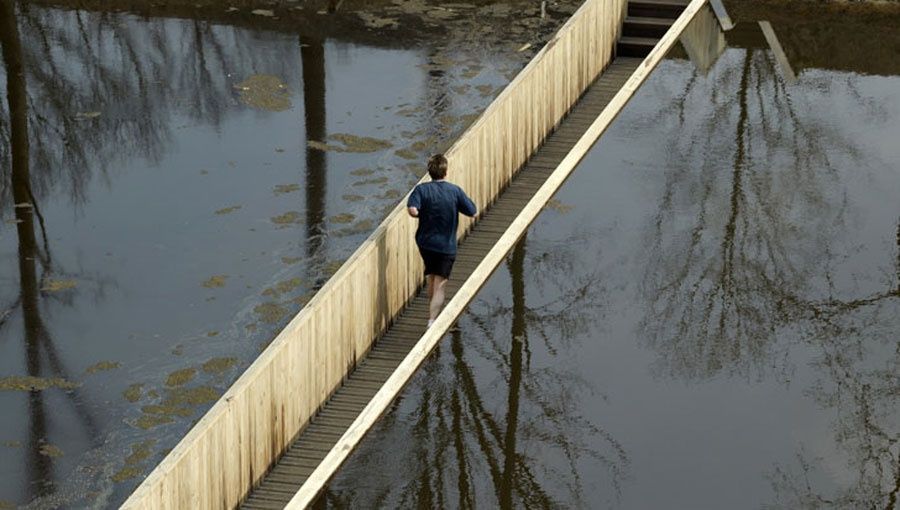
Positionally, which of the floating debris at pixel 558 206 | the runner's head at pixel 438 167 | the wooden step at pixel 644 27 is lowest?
the floating debris at pixel 558 206

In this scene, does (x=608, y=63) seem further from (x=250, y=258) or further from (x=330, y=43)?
(x=330, y=43)

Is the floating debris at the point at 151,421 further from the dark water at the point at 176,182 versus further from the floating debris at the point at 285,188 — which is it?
the floating debris at the point at 285,188

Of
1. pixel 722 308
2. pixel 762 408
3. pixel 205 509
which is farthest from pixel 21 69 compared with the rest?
pixel 205 509

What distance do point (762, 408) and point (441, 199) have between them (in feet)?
19.1

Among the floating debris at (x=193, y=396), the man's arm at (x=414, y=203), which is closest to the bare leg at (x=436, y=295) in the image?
the man's arm at (x=414, y=203)

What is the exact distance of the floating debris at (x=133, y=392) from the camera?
839 inches

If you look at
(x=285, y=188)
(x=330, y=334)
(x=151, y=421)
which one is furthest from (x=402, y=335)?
(x=285, y=188)

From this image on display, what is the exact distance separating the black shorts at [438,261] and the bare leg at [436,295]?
Answer: 6cm

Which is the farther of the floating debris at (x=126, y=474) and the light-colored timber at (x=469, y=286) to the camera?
the floating debris at (x=126, y=474)

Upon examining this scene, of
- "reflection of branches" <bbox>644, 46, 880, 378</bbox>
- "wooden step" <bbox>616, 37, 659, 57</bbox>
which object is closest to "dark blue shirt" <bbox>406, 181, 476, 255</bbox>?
"reflection of branches" <bbox>644, 46, 880, 378</bbox>

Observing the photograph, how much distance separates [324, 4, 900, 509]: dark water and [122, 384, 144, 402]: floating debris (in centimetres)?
262

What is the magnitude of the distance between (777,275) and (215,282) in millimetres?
7941

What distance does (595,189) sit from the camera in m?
30.1

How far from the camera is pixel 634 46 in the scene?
26.9 m
